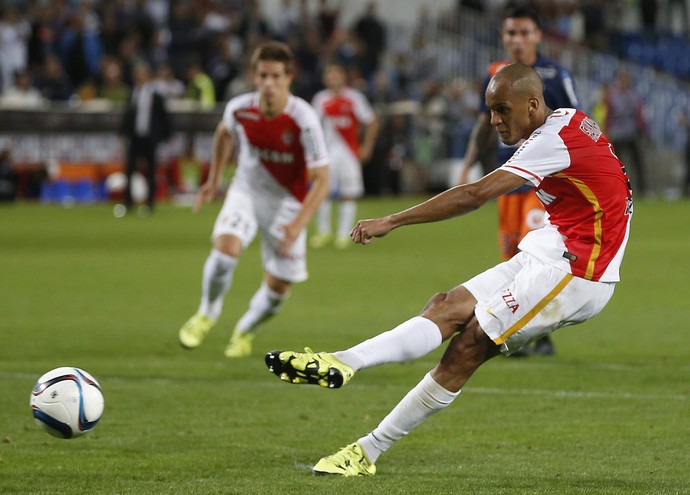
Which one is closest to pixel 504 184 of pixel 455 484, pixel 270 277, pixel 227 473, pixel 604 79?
pixel 455 484

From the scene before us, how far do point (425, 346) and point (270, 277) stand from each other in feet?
14.3

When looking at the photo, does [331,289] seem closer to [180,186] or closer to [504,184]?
[504,184]

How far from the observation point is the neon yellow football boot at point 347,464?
20.3 ft

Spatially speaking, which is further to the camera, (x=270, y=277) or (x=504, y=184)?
(x=270, y=277)

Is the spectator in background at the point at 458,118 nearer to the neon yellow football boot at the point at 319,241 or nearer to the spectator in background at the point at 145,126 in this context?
the spectator in background at the point at 145,126

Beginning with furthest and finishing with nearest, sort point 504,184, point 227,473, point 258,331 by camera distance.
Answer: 1. point 258,331
2. point 227,473
3. point 504,184

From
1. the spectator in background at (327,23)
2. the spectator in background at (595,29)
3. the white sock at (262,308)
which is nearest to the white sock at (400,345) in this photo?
the white sock at (262,308)

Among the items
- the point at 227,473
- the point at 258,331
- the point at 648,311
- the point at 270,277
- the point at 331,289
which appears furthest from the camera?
the point at 331,289

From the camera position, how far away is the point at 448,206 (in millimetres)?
5812

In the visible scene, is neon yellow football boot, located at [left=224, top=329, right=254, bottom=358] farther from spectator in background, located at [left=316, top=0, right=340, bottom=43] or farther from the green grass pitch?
spectator in background, located at [left=316, top=0, right=340, bottom=43]

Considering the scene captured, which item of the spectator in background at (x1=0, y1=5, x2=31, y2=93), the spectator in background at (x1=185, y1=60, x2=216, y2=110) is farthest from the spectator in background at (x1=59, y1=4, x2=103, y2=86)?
the spectator in background at (x1=185, y1=60, x2=216, y2=110)

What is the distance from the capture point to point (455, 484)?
6031 mm

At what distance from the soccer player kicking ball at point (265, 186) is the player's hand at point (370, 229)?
13.6ft

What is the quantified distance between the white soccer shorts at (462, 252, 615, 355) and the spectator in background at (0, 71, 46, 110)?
22.8 metres
